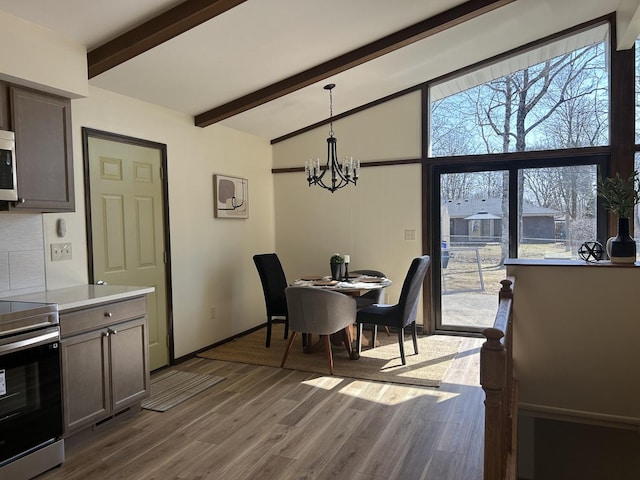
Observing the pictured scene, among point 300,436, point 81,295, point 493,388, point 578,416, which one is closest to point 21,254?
point 81,295

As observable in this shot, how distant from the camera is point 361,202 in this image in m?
5.46

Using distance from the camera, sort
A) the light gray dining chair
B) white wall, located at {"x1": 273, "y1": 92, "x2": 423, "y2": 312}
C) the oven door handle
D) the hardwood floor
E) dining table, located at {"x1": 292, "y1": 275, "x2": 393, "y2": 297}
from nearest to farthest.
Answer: the oven door handle, the hardwood floor, the light gray dining chair, dining table, located at {"x1": 292, "y1": 275, "x2": 393, "y2": 297}, white wall, located at {"x1": 273, "y1": 92, "x2": 423, "y2": 312}

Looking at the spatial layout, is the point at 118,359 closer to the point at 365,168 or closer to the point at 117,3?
the point at 117,3

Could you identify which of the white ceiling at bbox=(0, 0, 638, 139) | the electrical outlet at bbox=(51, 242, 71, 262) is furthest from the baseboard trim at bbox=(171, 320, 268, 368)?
the white ceiling at bbox=(0, 0, 638, 139)

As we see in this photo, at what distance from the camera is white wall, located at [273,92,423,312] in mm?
5211

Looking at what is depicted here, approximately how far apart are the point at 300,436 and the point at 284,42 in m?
2.83

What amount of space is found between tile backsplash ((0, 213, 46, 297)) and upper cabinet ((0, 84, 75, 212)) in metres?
0.27

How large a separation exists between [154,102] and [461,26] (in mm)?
2781

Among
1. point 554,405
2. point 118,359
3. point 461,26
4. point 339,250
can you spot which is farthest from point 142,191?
point 554,405

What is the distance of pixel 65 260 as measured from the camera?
10.6 feet

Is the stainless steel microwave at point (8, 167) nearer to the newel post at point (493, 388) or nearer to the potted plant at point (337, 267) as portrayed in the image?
the newel post at point (493, 388)

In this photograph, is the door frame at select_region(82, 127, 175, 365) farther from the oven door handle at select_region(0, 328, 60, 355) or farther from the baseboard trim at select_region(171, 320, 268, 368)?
the oven door handle at select_region(0, 328, 60, 355)

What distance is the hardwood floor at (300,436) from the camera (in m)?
2.46

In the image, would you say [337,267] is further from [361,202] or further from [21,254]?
[21,254]
